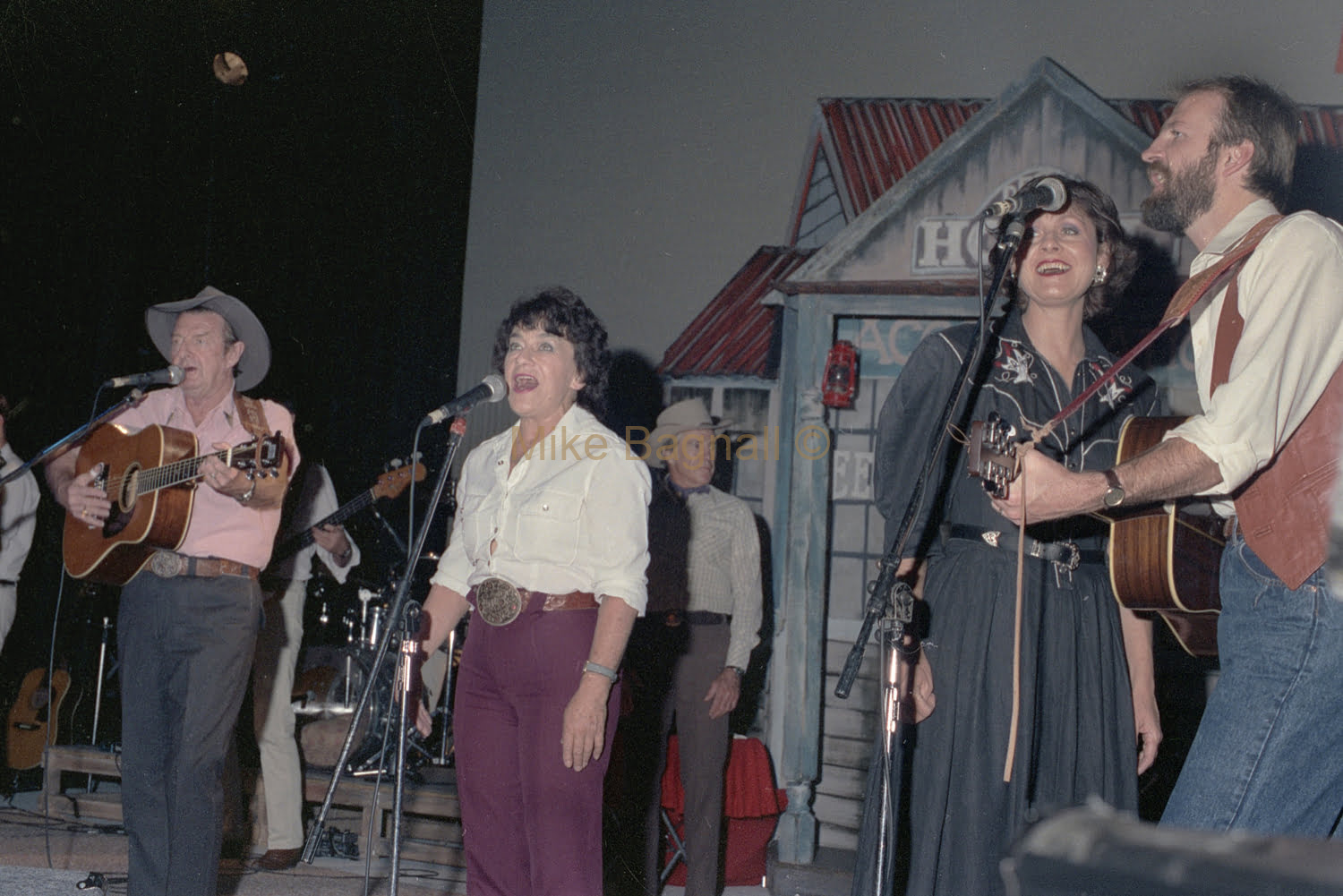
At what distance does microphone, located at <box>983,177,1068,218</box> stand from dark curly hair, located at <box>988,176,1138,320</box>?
19cm

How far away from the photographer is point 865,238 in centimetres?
664

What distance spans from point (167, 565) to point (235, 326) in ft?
3.50

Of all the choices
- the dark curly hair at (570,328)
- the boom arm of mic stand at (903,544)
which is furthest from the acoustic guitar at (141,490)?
the boom arm of mic stand at (903,544)

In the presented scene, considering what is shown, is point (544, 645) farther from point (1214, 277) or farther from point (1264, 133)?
point (1264, 133)

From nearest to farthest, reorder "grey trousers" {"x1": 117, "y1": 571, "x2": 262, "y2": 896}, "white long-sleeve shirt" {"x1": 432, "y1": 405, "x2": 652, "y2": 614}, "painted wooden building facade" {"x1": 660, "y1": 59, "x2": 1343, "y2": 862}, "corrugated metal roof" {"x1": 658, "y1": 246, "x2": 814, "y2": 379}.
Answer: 1. "white long-sleeve shirt" {"x1": 432, "y1": 405, "x2": 652, "y2": 614}
2. "grey trousers" {"x1": 117, "y1": 571, "x2": 262, "y2": 896}
3. "painted wooden building facade" {"x1": 660, "y1": 59, "x2": 1343, "y2": 862}
4. "corrugated metal roof" {"x1": 658, "y1": 246, "x2": 814, "y2": 379}

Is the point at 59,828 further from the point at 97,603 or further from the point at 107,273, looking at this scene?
the point at 107,273

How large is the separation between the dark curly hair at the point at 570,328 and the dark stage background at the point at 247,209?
453cm

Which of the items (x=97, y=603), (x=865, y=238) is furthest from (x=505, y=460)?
(x=97, y=603)

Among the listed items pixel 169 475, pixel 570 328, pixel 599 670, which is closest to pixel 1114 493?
pixel 599 670

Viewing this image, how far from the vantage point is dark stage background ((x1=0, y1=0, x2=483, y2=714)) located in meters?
6.69

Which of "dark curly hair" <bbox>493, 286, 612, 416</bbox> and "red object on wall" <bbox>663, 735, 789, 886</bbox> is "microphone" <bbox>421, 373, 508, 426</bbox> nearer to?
"dark curly hair" <bbox>493, 286, 612, 416</bbox>

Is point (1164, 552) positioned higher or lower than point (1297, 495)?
lower

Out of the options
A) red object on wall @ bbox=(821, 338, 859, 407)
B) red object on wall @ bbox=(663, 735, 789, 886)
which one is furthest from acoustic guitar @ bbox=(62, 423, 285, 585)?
red object on wall @ bbox=(821, 338, 859, 407)

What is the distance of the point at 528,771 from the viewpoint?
2.94 m
